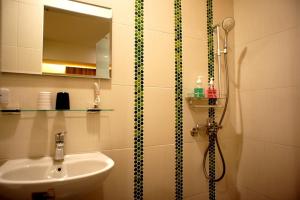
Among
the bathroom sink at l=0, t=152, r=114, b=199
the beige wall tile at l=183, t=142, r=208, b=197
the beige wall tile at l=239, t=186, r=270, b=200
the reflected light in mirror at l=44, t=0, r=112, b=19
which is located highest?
the reflected light in mirror at l=44, t=0, r=112, b=19

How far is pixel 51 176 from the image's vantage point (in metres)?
0.95

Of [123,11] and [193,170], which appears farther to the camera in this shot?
[193,170]

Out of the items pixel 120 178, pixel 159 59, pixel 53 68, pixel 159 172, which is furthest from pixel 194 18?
pixel 120 178

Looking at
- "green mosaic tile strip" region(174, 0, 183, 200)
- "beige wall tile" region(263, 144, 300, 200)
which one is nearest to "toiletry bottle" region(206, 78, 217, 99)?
"green mosaic tile strip" region(174, 0, 183, 200)

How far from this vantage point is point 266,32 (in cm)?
144

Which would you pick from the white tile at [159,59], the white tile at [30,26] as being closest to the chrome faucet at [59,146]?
the white tile at [30,26]

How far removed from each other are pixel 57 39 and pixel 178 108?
0.97m

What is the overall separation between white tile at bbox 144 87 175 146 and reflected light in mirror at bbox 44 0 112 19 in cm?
58

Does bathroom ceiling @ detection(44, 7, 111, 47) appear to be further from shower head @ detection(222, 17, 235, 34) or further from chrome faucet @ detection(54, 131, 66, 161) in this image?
shower head @ detection(222, 17, 235, 34)

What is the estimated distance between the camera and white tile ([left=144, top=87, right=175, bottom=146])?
1.31m

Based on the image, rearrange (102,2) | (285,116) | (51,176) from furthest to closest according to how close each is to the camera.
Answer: (285,116)
(102,2)
(51,176)

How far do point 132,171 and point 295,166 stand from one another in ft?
3.73

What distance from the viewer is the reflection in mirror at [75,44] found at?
1.06 metres

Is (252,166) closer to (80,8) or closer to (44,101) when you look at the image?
(44,101)
